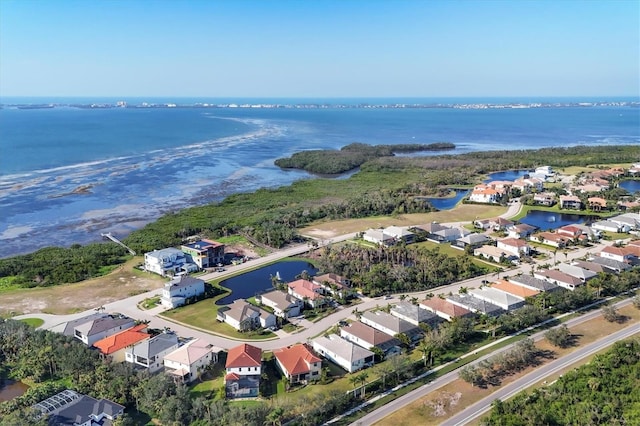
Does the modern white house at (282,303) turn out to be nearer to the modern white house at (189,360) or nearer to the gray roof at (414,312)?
the modern white house at (189,360)

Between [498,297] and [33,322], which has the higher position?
[498,297]

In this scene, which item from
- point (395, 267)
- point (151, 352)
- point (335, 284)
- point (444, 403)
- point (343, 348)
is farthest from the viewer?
point (395, 267)

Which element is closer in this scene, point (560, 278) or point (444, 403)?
point (444, 403)

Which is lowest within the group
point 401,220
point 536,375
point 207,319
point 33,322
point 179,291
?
point 33,322

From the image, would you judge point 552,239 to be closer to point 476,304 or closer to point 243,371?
point 476,304

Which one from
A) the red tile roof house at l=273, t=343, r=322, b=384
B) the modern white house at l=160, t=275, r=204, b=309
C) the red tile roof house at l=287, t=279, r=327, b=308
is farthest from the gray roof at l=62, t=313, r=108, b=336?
the red tile roof house at l=273, t=343, r=322, b=384

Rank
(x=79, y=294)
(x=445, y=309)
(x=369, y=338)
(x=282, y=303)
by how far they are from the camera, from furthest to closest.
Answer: (x=79, y=294), (x=282, y=303), (x=445, y=309), (x=369, y=338)

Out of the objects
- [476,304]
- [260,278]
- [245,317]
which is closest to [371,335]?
[245,317]
